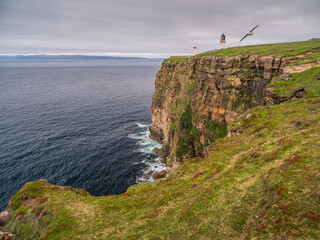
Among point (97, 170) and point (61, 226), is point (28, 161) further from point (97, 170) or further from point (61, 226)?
point (61, 226)

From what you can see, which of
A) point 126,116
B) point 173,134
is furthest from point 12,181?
point 126,116

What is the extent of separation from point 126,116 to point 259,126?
306 ft

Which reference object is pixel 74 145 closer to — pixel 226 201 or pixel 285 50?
pixel 226 201

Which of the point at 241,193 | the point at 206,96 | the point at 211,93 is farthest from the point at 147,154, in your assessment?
the point at 241,193

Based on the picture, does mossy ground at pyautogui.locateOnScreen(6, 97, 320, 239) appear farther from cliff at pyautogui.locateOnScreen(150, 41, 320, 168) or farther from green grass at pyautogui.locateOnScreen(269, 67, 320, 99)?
cliff at pyautogui.locateOnScreen(150, 41, 320, 168)

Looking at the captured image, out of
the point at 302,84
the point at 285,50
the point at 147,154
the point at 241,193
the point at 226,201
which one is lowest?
the point at 147,154

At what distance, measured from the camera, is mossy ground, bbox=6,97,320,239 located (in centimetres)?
1548

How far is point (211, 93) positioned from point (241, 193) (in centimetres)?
4961

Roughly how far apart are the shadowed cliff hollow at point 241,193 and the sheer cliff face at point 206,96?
597 mm

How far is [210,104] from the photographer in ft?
212

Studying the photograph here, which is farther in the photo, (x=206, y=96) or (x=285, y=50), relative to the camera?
(x=206, y=96)

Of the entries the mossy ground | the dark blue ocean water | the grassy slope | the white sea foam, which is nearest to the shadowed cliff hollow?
the mossy ground

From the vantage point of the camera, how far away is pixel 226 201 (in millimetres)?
20203

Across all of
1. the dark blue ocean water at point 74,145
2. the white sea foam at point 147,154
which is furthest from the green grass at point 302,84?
the dark blue ocean water at point 74,145
